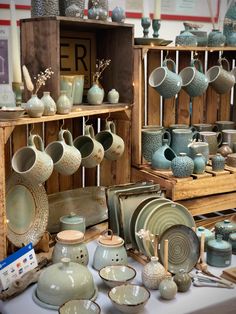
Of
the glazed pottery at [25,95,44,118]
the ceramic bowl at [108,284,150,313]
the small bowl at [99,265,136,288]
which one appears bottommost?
the ceramic bowl at [108,284,150,313]

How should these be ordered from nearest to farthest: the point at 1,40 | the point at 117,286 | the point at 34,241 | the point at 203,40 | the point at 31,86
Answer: the point at 117,286
the point at 31,86
the point at 34,241
the point at 1,40
the point at 203,40

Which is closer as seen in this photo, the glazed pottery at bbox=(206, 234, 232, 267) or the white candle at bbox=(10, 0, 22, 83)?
the white candle at bbox=(10, 0, 22, 83)

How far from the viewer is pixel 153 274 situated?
69.5 inches

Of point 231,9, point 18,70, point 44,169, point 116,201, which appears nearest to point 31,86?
point 18,70

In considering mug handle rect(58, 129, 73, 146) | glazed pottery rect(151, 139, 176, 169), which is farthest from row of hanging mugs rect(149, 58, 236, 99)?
A: mug handle rect(58, 129, 73, 146)

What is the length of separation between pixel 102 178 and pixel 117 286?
910 millimetres

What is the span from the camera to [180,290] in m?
1.76

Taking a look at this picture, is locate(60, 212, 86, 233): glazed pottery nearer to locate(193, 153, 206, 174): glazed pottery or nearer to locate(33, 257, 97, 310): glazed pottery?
locate(33, 257, 97, 310): glazed pottery

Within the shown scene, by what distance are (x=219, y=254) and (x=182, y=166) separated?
481mm

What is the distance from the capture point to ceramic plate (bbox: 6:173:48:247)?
6.57 ft

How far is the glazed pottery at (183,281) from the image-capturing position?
69.1 inches

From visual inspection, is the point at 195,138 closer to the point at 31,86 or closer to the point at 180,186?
the point at 180,186

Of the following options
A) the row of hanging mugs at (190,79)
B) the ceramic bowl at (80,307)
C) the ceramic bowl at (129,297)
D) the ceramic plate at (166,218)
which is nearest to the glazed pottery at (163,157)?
the row of hanging mugs at (190,79)

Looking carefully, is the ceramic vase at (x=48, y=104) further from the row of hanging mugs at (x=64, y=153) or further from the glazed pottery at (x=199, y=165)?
the glazed pottery at (x=199, y=165)
